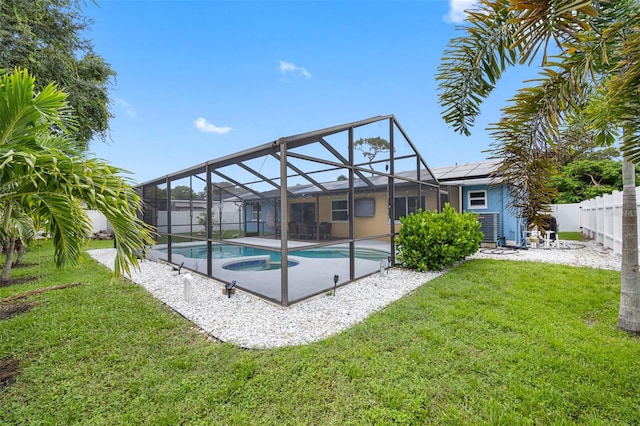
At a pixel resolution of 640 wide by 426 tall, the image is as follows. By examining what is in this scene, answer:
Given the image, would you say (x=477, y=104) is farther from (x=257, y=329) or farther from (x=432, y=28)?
(x=432, y=28)

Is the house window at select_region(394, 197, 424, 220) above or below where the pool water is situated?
above

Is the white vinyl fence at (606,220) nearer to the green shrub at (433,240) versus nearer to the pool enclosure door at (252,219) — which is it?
the green shrub at (433,240)

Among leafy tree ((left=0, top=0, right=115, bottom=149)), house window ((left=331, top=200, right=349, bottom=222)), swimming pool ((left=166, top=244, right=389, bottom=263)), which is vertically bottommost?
swimming pool ((left=166, top=244, right=389, bottom=263))

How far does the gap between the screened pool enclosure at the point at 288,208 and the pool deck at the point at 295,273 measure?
0.02 m

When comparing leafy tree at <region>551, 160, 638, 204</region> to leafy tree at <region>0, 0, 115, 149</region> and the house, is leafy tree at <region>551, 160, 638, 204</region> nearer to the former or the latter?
the house

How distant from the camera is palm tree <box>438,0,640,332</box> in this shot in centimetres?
134

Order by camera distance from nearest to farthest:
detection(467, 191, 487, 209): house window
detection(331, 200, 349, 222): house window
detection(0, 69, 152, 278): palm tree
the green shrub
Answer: detection(0, 69, 152, 278): palm tree, the green shrub, detection(331, 200, 349, 222): house window, detection(467, 191, 487, 209): house window

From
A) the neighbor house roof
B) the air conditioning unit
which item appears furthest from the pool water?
the air conditioning unit

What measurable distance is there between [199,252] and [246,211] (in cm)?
174

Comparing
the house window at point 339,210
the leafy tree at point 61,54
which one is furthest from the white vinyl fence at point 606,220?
the leafy tree at point 61,54

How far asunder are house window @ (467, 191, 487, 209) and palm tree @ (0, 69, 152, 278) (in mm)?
11522

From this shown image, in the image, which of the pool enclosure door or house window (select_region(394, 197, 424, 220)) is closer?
the pool enclosure door

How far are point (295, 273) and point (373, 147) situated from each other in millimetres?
4040

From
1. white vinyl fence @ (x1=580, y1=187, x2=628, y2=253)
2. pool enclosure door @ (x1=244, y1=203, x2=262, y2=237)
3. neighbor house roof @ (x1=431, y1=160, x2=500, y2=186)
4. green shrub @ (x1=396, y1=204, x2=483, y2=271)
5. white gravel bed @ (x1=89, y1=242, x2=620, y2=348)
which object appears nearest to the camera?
white gravel bed @ (x1=89, y1=242, x2=620, y2=348)
